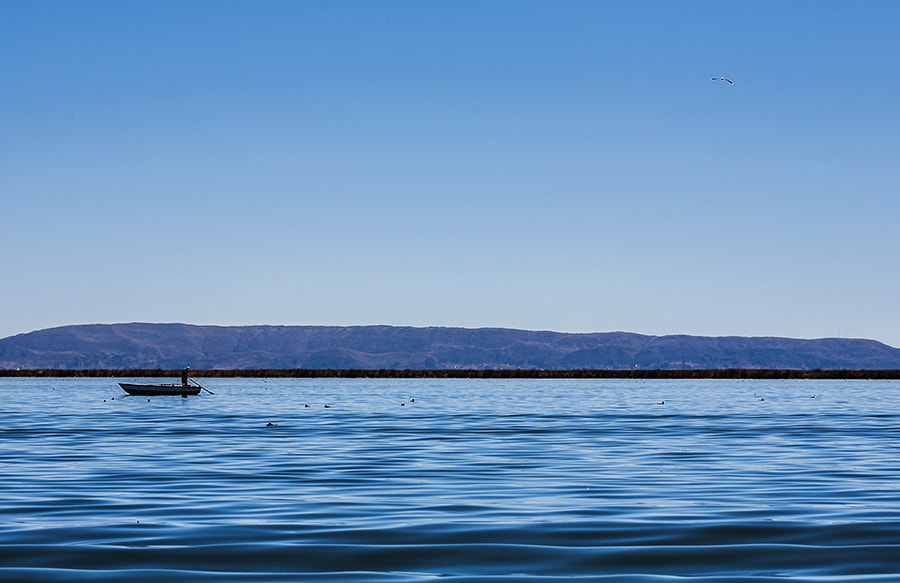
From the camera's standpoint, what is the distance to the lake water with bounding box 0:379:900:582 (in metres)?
12.9

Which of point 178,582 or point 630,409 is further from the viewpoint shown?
point 630,409

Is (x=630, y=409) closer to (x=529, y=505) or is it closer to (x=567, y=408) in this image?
(x=567, y=408)

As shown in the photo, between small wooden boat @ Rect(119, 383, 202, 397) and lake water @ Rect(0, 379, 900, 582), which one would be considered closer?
lake water @ Rect(0, 379, 900, 582)

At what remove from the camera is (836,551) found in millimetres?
13852

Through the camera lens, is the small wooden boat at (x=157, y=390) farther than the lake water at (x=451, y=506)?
Yes

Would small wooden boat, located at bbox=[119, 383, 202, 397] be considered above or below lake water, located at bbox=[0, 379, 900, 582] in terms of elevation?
above

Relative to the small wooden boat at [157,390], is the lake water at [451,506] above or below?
below

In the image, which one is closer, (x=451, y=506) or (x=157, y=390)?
(x=451, y=506)

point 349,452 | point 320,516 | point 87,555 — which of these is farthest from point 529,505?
point 349,452

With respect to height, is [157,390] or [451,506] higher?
[157,390]

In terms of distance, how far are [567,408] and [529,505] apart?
144ft

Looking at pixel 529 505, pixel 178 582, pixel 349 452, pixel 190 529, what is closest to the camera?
pixel 178 582

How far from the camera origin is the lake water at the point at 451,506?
508 inches

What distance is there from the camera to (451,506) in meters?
18.2
